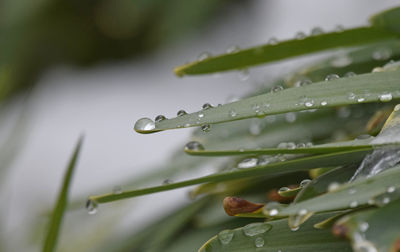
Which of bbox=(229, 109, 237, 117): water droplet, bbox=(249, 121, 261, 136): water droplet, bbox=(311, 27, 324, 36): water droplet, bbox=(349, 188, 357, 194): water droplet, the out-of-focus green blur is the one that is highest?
the out-of-focus green blur

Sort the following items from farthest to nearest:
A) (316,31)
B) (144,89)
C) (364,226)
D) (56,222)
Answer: (144,89), (316,31), (56,222), (364,226)

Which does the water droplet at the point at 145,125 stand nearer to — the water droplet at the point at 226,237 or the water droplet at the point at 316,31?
the water droplet at the point at 226,237

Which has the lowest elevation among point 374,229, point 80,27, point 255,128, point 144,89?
point 374,229

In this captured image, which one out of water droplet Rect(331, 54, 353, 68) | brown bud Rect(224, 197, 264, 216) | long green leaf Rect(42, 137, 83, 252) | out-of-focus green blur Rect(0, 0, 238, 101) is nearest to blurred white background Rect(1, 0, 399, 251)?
out-of-focus green blur Rect(0, 0, 238, 101)

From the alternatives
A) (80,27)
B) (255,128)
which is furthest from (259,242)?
(80,27)

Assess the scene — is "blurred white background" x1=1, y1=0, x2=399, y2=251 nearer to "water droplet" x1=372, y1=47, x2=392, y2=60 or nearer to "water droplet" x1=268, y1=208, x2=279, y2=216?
"water droplet" x1=372, y1=47, x2=392, y2=60

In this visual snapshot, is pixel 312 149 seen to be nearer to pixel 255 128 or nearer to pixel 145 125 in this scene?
pixel 145 125

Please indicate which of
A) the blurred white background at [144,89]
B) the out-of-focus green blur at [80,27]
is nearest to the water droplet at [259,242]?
the blurred white background at [144,89]
